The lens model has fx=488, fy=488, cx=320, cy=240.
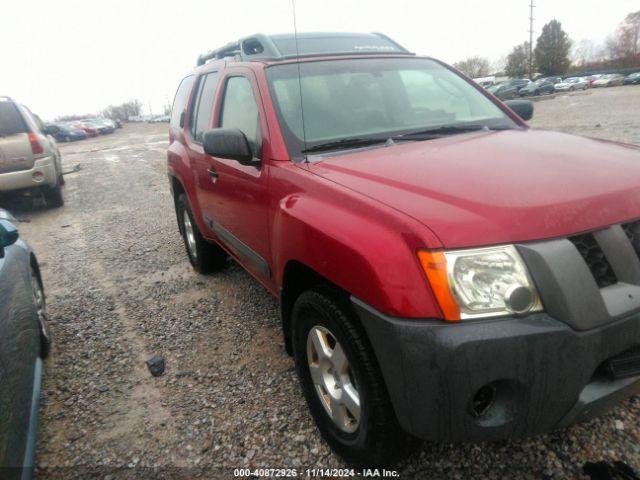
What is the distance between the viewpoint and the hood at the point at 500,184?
1558 millimetres

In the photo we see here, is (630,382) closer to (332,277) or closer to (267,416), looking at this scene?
(332,277)

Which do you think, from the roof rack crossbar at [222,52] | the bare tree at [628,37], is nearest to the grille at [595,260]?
the roof rack crossbar at [222,52]

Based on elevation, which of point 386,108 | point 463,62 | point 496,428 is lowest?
point 496,428

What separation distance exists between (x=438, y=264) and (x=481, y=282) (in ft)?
0.48

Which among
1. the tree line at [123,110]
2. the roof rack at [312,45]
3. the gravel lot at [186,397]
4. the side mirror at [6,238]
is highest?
the tree line at [123,110]

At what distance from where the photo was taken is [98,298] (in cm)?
437

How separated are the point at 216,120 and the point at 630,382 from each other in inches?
115

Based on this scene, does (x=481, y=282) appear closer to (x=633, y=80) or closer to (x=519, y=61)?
(x=633, y=80)

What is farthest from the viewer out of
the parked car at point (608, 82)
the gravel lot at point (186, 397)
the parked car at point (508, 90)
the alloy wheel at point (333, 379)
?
the parked car at point (608, 82)

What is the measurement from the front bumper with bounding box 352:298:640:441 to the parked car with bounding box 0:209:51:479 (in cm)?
140

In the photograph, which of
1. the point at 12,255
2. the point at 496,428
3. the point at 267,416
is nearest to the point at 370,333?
the point at 496,428

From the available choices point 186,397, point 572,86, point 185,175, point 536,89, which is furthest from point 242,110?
point 572,86

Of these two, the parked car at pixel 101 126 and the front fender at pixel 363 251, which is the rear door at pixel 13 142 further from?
the parked car at pixel 101 126

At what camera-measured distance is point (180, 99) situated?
481cm
